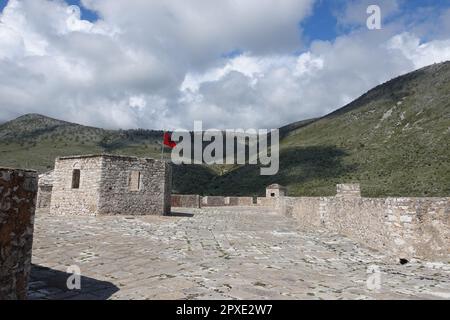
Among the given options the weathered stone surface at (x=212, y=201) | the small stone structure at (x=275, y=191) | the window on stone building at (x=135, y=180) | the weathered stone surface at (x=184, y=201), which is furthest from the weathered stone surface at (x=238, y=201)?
the window on stone building at (x=135, y=180)

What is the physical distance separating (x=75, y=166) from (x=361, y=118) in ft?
197

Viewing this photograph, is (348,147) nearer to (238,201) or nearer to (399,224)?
(238,201)

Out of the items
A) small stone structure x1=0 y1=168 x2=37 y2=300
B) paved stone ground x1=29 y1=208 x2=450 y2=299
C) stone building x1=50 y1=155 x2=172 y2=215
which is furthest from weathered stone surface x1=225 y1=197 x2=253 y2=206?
small stone structure x1=0 y1=168 x2=37 y2=300

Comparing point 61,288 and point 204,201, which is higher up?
point 204,201

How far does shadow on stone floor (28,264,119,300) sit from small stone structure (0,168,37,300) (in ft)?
2.82

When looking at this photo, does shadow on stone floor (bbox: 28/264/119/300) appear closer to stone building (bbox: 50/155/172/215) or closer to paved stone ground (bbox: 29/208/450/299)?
paved stone ground (bbox: 29/208/450/299)

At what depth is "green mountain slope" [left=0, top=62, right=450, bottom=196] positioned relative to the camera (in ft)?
127

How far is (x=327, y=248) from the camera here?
920 centimetres

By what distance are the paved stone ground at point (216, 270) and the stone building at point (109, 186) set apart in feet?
26.0

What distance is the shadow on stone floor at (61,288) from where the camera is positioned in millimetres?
4312

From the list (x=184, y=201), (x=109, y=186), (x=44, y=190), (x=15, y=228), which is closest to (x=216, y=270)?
(x=15, y=228)

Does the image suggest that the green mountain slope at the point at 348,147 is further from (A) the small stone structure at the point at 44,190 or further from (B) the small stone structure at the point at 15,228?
(B) the small stone structure at the point at 15,228

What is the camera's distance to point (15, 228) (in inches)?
133

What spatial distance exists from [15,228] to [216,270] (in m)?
3.50
